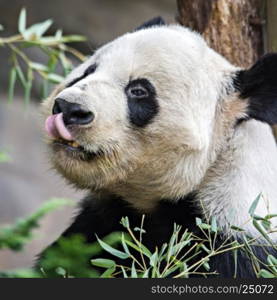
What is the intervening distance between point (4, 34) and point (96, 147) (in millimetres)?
6724

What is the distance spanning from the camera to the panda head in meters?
2.99

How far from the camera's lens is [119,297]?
7.41ft

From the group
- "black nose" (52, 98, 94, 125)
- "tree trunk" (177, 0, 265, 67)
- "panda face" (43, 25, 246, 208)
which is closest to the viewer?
"black nose" (52, 98, 94, 125)

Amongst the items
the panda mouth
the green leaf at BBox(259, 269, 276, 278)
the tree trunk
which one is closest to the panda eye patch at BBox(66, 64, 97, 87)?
the panda mouth

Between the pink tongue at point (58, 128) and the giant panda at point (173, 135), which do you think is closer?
the pink tongue at point (58, 128)

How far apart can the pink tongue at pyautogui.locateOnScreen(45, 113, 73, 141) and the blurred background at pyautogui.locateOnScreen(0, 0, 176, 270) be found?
590 cm

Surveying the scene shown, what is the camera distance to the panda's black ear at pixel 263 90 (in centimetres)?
322

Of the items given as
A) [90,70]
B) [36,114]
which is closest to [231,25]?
[90,70]

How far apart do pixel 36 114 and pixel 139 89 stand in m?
6.22

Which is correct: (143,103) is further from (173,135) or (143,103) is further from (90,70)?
(90,70)

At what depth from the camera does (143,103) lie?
3172 millimetres

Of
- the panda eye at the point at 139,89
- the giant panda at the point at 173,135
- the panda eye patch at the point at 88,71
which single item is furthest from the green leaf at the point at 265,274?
the panda eye patch at the point at 88,71

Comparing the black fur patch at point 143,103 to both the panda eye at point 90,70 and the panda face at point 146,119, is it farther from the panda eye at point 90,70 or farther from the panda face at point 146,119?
the panda eye at point 90,70

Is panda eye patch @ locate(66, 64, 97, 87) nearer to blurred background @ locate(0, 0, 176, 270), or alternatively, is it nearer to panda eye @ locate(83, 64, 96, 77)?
panda eye @ locate(83, 64, 96, 77)
